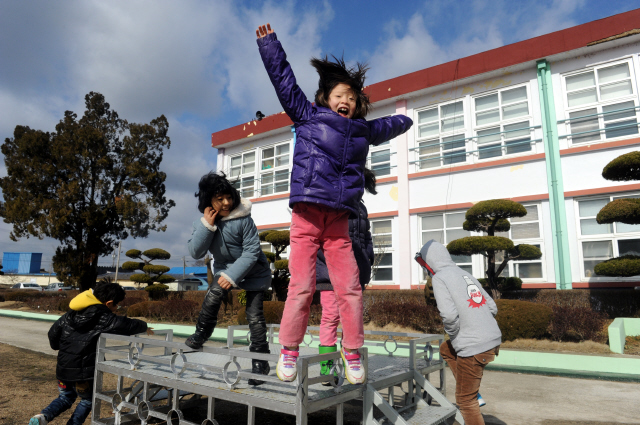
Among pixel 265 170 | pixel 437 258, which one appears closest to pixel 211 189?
pixel 437 258

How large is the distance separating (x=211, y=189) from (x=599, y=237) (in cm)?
1014

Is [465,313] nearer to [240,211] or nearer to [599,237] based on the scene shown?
[240,211]

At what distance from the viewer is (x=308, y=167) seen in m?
2.50

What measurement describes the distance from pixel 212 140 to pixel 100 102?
Result: 24.2 ft

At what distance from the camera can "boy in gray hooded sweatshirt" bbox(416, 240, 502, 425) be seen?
9.40 ft

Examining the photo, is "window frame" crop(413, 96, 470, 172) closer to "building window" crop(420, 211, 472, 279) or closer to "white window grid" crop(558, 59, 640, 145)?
"building window" crop(420, 211, 472, 279)

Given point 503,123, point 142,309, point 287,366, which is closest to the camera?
point 287,366

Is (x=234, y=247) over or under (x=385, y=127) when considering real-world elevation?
under

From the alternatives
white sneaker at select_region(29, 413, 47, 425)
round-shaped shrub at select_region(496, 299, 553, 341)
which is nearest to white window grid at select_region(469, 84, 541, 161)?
round-shaped shrub at select_region(496, 299, 553, 341)

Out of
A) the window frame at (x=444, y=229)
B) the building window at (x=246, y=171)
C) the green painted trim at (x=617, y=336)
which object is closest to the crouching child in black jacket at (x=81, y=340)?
the green painted trim at (x=617, y=336)

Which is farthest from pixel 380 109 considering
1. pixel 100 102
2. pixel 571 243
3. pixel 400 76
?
pixel 100 102

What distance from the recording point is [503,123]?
1165 centimetres

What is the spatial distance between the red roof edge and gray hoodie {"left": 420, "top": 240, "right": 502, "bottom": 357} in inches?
407

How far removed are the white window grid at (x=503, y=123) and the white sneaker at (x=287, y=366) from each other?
10345mm
